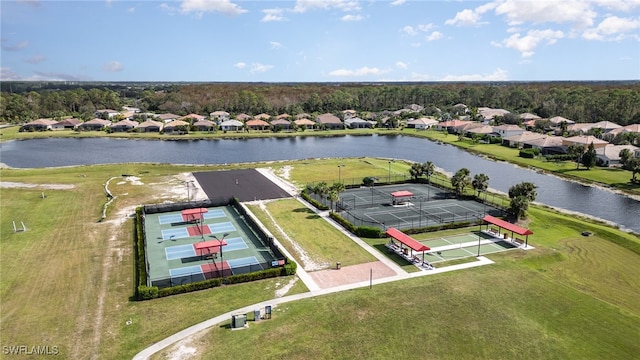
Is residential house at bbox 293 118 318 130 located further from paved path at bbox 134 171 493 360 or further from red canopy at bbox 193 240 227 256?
red canopy at bbox 193 240 227 256

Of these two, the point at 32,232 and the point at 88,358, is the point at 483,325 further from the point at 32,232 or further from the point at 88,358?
the point at 32,232

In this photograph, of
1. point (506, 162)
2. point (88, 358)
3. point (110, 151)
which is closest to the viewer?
point (88, 358)

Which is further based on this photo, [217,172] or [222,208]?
[217,172]

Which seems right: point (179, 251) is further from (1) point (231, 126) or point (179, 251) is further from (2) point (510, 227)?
(1) point (231, 126)

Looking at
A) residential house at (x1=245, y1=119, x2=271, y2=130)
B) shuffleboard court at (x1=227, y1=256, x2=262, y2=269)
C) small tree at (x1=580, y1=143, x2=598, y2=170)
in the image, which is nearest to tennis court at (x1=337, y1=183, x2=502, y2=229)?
shuffleboard court at (x1=227, y1=256, x2=262, y2=269)

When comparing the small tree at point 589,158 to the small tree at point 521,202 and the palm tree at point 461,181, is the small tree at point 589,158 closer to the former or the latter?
the palm tree at point 461,181

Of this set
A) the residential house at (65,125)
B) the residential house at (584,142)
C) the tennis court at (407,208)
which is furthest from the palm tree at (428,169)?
the residential house at (65,125)

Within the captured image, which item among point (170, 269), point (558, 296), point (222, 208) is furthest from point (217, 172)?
point (558, 296)
